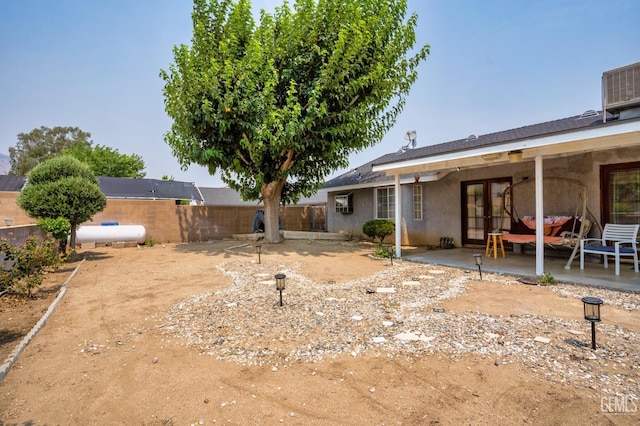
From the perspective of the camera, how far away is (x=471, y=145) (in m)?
9.20

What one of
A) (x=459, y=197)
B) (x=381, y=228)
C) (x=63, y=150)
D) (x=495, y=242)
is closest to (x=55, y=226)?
(x=381, y=228)

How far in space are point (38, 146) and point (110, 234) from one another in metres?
36.1

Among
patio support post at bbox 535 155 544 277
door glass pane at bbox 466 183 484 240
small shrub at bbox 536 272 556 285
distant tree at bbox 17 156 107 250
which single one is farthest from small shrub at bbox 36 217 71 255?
door glass pane at bbox 466 183 484 240

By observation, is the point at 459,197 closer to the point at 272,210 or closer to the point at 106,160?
→ the point at 272,210

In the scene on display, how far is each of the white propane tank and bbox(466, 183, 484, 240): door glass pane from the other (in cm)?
1139

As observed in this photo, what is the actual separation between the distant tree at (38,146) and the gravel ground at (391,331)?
135 feet

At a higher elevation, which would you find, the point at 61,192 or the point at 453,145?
the point at 453,145

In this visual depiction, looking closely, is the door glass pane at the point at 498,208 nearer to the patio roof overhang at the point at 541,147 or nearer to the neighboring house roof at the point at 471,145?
the neighboring house roof at the point at 471,145

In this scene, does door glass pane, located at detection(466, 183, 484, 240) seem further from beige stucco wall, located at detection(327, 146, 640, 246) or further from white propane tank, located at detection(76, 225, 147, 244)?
white propane tank, located at detection(76, 225, 147, 244)

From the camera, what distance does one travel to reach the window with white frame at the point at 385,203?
1232cm

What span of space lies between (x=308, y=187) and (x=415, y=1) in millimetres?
6961

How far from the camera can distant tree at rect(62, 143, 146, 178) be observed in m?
31.8

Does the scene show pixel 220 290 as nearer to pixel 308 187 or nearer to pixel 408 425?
pixel 408 425

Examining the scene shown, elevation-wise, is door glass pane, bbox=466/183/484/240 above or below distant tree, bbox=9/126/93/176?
below
